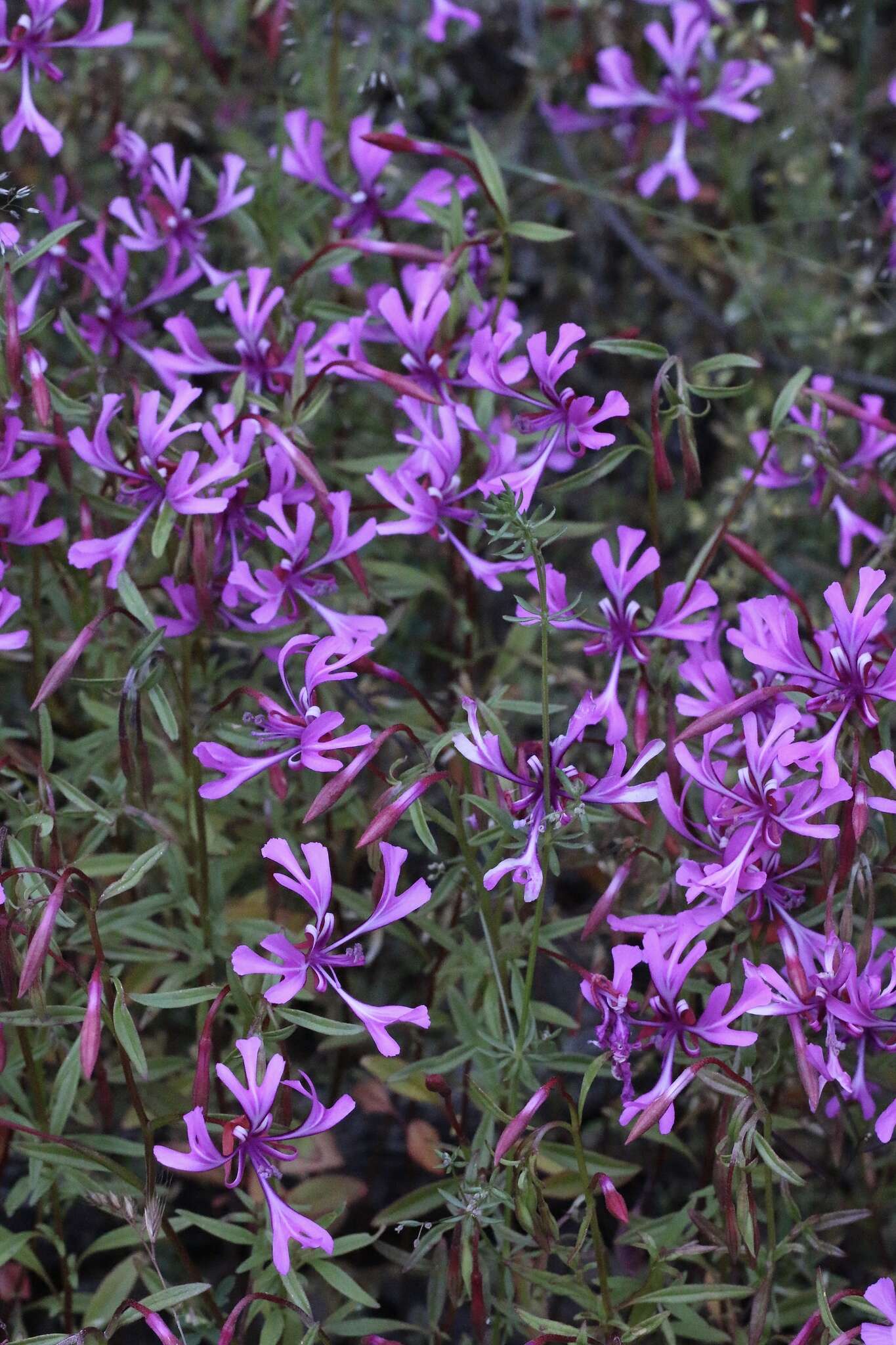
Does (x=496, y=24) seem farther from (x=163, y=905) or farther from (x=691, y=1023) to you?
(x=691, y=1023)

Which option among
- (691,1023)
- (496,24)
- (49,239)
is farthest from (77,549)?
(496,24)

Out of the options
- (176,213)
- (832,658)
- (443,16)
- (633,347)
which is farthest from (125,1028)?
(443,16)

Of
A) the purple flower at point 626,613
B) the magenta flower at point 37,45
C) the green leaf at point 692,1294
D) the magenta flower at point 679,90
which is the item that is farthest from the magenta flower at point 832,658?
Answer: the magenta flower at point 679,90

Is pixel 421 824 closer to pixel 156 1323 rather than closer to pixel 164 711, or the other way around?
pixel 164 711

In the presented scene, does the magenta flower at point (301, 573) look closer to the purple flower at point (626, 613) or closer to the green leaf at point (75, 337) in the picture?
the purple flower at point (626, 613)

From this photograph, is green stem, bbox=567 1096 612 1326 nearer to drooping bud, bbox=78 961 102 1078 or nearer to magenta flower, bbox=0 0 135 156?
A: drooping bud, bbox=78 961 102 1078

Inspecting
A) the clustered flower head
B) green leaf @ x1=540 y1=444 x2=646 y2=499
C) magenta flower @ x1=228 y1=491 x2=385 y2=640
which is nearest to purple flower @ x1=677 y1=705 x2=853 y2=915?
the clustered flower head
